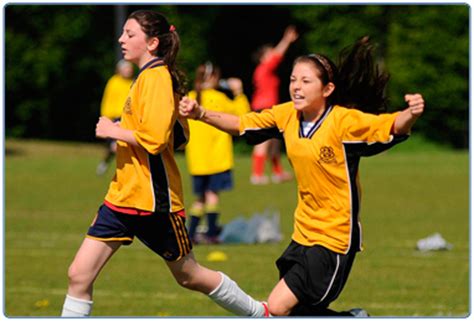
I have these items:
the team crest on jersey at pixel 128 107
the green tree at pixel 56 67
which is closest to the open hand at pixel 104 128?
the team crest on jersey at pixel 128 107

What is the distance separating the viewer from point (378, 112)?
24.0ft

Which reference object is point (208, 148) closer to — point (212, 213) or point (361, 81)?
point (212, 213)

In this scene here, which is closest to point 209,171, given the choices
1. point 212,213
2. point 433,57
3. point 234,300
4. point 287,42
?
point 212,213

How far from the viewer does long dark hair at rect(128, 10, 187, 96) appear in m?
7.09

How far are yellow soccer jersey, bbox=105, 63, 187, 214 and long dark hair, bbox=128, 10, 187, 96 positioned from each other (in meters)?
0.11

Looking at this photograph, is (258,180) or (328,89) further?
(258,180)

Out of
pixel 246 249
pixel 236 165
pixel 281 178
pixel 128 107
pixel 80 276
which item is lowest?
pixel 236 165

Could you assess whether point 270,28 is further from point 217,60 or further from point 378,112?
point 378,112

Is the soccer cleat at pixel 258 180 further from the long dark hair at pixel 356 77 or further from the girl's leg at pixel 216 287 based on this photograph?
the girl's leg at pixel 216 287

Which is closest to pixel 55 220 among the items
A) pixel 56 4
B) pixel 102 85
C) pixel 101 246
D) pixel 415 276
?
pixel 415 276

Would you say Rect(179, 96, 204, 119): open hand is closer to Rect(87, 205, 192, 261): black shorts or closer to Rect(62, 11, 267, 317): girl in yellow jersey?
Rect(62, 11, 267, 317): girl in yellow jersey

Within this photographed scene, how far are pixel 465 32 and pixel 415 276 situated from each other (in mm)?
18285

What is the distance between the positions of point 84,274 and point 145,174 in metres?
0.68

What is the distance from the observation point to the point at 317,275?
6.89 m
